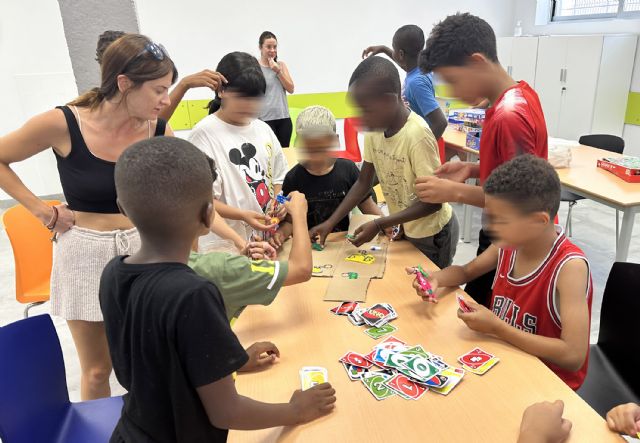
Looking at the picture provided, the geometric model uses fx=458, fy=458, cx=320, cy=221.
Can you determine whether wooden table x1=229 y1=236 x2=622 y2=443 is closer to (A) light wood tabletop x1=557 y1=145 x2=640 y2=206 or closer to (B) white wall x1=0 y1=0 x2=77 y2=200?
(A) light wood tabletop x1=557 y1=145 x2=640 y2=206

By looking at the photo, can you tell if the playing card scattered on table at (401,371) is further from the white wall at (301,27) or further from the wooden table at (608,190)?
the white wall at (301,27)

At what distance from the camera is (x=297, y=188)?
Answer: 7.48ft

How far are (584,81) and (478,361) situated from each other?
16.8ft

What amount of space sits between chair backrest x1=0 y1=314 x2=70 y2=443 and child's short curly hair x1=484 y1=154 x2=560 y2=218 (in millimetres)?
1511

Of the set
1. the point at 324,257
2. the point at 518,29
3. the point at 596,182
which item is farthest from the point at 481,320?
the point at 518,29

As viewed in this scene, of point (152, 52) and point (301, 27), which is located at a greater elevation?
point (301, 27)

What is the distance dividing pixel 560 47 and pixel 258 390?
18.7 ft

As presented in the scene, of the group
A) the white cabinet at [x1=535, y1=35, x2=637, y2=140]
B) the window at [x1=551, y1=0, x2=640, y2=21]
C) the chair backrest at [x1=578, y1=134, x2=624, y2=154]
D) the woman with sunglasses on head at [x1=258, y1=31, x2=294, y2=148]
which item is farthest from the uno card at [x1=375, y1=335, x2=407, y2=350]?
the window at [x1=551, y1=0, x2=640, y2=21]

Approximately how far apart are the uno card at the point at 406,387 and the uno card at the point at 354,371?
7 cm

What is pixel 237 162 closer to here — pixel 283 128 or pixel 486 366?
pixel 486 366

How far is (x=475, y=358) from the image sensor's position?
50.3 inches

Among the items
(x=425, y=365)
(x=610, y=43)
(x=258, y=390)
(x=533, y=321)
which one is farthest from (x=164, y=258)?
(x=610, y=43)

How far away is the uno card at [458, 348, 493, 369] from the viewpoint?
1254mm

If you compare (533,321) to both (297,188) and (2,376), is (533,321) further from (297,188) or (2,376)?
(2,376)
